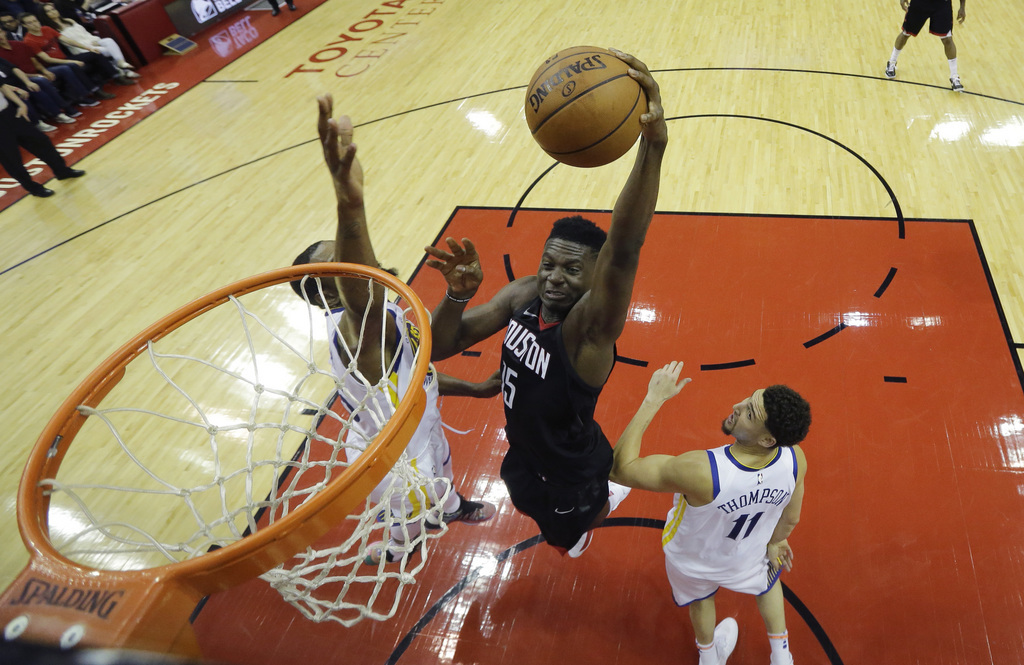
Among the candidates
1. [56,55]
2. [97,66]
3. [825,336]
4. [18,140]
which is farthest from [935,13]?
[56,55]

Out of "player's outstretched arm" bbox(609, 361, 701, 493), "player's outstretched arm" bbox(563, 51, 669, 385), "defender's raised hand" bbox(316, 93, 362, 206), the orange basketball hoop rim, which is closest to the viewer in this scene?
the orange basketball hoop rim

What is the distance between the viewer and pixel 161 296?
5809 millimetres

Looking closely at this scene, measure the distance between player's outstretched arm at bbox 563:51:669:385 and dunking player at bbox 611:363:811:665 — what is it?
567 mm

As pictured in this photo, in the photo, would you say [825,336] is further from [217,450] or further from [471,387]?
[217,450]

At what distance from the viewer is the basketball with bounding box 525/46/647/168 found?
2205 mm

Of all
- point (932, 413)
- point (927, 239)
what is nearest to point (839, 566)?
point (932, 413)

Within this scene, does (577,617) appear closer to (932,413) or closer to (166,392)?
(932,413)

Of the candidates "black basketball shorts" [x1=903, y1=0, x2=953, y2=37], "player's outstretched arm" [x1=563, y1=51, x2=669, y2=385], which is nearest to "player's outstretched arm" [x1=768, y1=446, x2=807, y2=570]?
"player's outstretched arm" [x1=563, y1=51, x2=669, y2=385]

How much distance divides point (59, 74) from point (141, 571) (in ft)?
34.7

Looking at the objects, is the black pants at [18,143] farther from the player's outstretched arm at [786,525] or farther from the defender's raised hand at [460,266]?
the player's outstretched arm at [786,525]

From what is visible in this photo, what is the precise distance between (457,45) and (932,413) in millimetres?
8482

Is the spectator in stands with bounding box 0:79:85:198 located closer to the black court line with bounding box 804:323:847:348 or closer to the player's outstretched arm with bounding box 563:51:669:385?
the player's outstretched arm with bounding box 563:51:669:385

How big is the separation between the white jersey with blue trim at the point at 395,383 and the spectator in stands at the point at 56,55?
30.7 feet

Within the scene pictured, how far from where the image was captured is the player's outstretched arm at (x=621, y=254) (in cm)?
173
